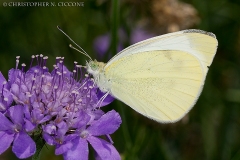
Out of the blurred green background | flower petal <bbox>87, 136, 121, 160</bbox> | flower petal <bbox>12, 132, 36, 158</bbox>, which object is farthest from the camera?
the blurred green background

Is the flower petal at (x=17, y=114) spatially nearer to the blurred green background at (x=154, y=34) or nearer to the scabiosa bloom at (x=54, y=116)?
the scabiosa bloom at (x=54, y=116)

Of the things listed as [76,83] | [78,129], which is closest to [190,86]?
[76,83]

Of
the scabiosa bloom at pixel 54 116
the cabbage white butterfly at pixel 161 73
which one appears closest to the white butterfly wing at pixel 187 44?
the cabbage white butterfly at pixel 161 73

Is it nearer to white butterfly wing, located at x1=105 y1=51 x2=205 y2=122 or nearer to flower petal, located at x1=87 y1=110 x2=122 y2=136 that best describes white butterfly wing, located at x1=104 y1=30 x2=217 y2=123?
white butterfly wing, located at x1=105 y1=51 x2=205 y2=122

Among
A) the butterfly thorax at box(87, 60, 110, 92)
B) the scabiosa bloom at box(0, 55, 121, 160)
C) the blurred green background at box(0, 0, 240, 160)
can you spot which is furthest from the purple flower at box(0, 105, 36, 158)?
the blurred green background at box(0, 0, 240, 160)

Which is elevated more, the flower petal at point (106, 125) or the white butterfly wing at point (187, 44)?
the white butterfly wing at point (187, 44)

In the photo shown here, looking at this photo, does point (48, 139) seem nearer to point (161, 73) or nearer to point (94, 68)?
point (94, 68)
